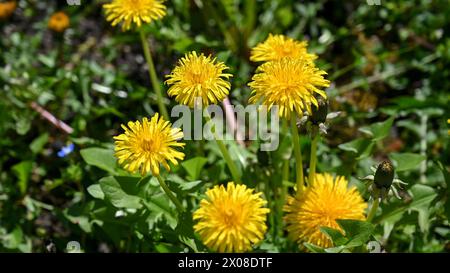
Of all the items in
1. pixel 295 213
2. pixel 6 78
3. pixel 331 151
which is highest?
pixel 6 78

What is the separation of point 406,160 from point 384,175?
60 centimetres

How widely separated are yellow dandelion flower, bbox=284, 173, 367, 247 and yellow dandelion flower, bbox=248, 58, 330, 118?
A: 34 cm

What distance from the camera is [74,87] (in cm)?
297

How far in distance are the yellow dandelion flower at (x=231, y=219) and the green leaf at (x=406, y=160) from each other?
84 centimetres

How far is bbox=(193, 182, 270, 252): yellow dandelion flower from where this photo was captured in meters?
1.58

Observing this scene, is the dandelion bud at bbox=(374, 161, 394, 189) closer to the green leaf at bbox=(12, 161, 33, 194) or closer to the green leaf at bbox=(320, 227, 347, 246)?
the green leaf at bbox=(320, 227, 347, 246)

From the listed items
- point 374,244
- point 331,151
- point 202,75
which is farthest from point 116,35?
point 374,244

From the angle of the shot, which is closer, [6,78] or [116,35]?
[6,78]

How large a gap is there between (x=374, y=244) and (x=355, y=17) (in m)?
1.80

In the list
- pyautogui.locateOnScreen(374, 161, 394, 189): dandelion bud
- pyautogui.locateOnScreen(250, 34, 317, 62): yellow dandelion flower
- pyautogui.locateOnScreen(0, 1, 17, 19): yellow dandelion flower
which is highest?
pyautogui.locateOnScreen(0, 1, 17, 19): yellow dandelion flower

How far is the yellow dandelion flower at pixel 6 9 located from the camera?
3.58 m

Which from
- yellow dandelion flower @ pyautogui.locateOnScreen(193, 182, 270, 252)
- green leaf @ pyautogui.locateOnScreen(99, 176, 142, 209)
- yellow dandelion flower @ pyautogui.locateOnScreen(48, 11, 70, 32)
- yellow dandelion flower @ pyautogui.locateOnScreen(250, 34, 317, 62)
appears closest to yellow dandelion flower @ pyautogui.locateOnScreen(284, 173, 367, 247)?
yellow dandelion flower @ pyautogui.locateOnScreen(193, 182, 270, 252)

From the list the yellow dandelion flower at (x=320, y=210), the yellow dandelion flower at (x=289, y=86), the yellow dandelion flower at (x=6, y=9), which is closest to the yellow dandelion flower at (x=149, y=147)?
the yellow dandelion flower at (x=289, y=86)
